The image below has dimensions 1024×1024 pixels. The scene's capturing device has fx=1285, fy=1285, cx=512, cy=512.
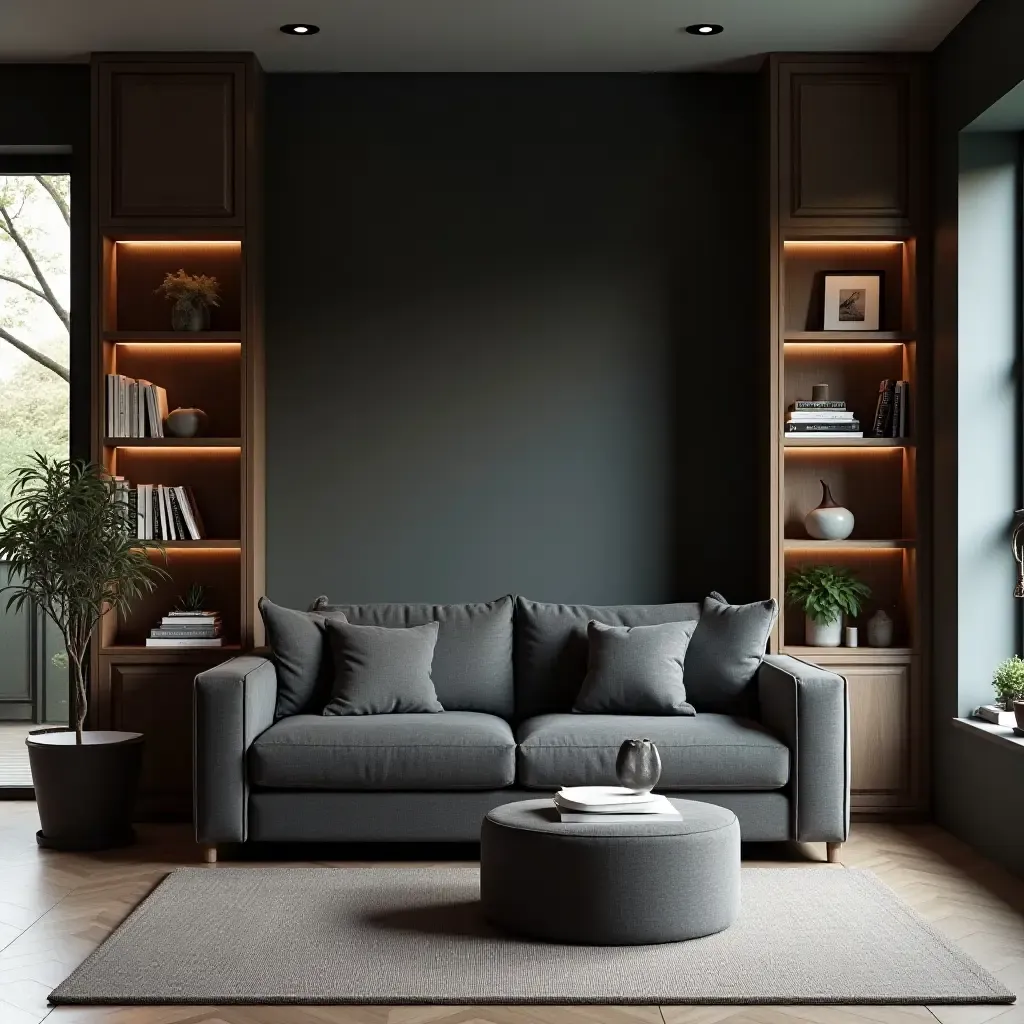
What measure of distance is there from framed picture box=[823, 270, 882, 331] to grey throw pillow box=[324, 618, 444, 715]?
2222mm

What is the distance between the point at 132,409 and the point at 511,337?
5.35 feet

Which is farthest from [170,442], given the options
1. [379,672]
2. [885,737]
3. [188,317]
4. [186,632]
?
[885,737]

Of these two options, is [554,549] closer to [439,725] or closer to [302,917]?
[439,725]

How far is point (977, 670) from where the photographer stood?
497 centimetres

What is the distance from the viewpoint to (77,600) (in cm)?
485

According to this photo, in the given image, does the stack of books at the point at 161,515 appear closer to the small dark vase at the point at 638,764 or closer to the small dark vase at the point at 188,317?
the small dark vase at the point at 188,317

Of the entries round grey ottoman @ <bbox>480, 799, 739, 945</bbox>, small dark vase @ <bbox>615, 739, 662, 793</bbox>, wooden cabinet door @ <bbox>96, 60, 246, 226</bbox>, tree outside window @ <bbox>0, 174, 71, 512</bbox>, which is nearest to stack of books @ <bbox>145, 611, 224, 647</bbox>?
tree outside window @ <bbox>0, 174, 71, 512</bbox>

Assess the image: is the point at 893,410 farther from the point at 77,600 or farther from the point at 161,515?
the point at 77,600

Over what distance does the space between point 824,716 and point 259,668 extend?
2026 millimetres

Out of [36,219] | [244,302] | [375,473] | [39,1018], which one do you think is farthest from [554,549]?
[39,1018]

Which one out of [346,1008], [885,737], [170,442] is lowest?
[346,1008]

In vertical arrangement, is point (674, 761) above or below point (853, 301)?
below

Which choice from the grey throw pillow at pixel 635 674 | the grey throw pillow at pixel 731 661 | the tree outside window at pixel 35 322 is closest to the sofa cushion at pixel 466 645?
the grey throw pillow at pixel 635 674

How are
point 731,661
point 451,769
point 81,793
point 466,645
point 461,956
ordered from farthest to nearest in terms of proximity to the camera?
point 466,645, point 731,661, point 81,793, point 451,769, point 461,956
